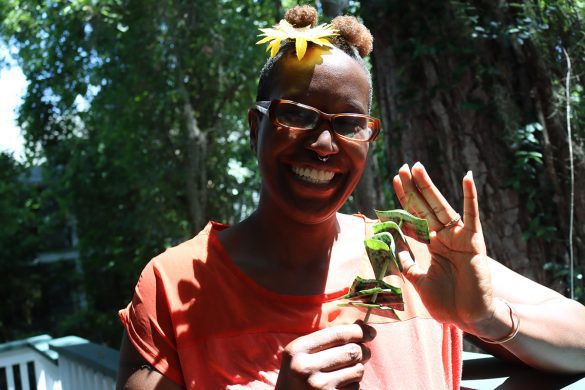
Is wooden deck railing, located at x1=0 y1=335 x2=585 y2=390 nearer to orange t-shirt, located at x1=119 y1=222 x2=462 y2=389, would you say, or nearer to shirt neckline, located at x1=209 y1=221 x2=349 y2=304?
orange t-shirt, located at x1=119 y1=222 x2=462 y2=389

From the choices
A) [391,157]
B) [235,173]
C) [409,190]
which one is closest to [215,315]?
[409,190]

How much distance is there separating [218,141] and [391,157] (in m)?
7.00

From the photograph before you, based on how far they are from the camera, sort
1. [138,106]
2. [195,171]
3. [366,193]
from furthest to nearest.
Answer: [195,171]
[138,106]
[366,193]

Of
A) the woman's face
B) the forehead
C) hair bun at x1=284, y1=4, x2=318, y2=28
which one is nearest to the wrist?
the woman's face

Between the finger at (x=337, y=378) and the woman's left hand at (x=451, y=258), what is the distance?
23 centimetres

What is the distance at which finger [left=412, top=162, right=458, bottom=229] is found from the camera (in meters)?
1.29

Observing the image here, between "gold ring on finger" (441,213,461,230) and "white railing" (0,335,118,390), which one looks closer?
"gold ring on finger" (441,213,461,230)

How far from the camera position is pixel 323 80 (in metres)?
1.49

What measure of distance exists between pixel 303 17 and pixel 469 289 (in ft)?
2.55

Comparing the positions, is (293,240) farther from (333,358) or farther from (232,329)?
(333,358)

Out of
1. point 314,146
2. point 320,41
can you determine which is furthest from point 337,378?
point 320,41

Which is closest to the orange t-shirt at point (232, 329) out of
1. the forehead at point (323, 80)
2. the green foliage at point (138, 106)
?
the forehead at point (323, 80)

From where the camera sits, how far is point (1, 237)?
537 inches

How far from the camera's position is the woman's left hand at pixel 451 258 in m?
1.28
